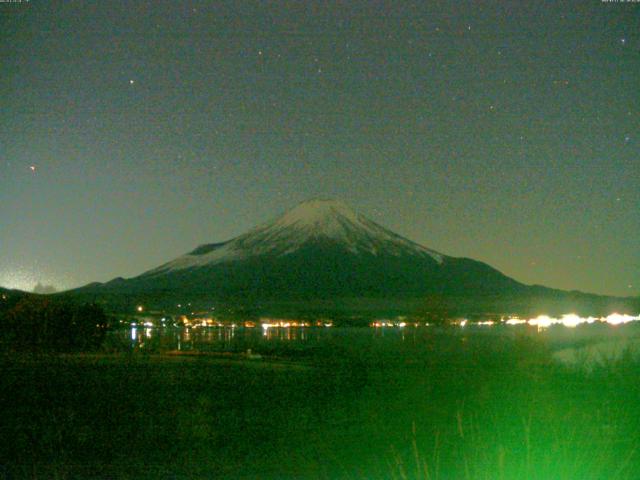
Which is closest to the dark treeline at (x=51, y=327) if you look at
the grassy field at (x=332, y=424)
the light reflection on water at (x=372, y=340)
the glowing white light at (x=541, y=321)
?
the light reflection on water at (x=372, y=340)

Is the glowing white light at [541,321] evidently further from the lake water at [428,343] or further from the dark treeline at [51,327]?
the dark treeline at [51,327]

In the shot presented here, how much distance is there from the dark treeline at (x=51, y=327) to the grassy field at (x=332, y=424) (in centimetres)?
2519

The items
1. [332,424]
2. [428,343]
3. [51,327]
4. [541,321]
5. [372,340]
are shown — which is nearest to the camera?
[332,424]

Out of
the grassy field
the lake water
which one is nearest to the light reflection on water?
the lake water

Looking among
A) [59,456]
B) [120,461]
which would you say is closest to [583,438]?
[120,461]

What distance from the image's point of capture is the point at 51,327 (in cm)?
5191

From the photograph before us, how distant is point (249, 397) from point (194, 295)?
118 metres

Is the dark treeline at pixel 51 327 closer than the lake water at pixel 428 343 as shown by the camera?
No

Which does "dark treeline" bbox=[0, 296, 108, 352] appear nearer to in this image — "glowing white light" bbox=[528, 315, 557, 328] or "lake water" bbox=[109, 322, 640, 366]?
"lake water" bbox=[109, 322, 640, 366]

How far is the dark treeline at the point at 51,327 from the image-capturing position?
2023 inches

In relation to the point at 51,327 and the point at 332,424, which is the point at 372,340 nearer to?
the point at 51,327

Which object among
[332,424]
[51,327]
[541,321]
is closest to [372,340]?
[541,321]

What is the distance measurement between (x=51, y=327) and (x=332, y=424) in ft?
131

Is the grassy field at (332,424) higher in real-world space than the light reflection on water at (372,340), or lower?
lower
